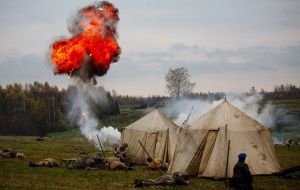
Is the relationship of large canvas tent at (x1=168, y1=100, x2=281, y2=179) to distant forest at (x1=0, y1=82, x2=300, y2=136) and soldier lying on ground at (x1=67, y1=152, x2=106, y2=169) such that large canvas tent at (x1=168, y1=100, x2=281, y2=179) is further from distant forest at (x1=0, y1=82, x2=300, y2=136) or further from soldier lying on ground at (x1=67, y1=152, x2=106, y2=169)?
distant forest at (x1=0, y1=82, x2=300, y2=136)

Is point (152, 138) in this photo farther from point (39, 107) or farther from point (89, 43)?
point (39, 107)

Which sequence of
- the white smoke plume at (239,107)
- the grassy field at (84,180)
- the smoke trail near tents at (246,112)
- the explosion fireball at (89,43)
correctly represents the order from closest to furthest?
the grassy field at (84,180), the explosion fireball at (89,43), the white smoke plume at (239,107), the smoke trail near tents at (246,112)

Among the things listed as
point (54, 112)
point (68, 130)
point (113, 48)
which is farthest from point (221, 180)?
point (54, 112)

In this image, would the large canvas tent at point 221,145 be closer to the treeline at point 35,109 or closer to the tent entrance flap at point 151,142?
the tent entrance flap at point 151,142

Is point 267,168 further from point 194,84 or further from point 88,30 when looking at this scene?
point 194,84

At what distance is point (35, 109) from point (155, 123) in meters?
84.7

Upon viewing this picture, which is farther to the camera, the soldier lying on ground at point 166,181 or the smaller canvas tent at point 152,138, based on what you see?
the smaller canvas tent at point 152,138

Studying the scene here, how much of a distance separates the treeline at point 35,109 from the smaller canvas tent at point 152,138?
62371 millimetres

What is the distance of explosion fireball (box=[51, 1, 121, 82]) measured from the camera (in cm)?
3628

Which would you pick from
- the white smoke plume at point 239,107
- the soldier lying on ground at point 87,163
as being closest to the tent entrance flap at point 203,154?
the soldier lying on ground at point 87,163

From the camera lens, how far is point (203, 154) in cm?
2228

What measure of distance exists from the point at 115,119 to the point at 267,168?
76.3 m

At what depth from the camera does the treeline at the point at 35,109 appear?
100 meters

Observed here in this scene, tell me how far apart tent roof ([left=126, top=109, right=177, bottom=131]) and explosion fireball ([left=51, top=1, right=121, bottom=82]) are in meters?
8.25
